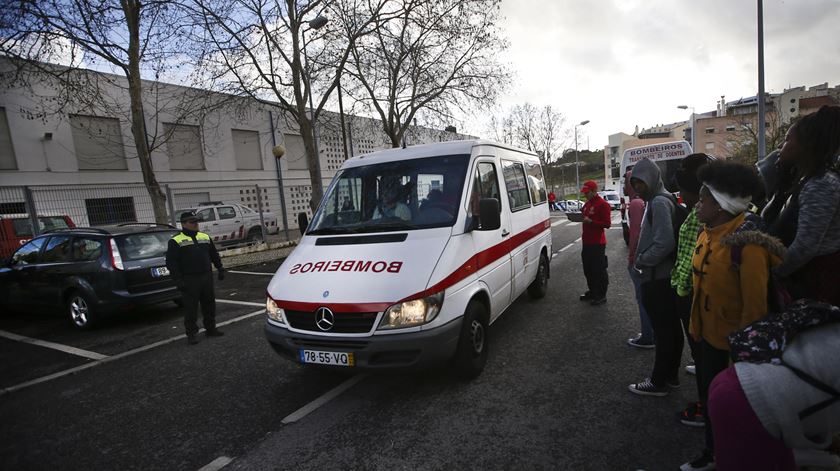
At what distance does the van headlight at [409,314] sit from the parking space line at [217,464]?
140 cm

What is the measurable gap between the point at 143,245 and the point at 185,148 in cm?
A: 1610

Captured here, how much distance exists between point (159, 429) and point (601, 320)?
502cm

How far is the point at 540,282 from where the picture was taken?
21.9 feet

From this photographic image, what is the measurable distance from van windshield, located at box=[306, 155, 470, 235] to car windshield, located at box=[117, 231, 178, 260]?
3893 mm

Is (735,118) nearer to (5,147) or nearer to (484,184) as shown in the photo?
(484,184)

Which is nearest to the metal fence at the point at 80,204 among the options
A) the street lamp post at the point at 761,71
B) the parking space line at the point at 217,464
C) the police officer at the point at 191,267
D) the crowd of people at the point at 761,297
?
the police officer at the point at 191,267

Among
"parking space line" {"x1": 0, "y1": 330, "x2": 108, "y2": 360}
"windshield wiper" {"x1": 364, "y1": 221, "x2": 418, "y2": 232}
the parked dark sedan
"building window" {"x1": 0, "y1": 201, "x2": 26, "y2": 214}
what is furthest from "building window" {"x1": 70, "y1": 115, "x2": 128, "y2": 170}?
"windshield wiper" {"x1": 364, "y1": 221, "x2": 418, "y2": 232}

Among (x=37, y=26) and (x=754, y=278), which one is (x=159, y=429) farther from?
(x=37, y=26)

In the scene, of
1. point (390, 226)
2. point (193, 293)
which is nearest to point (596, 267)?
point (390, 226)

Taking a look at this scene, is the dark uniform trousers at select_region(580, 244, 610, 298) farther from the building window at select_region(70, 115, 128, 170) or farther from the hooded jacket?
the building window at select_region(70, 115, 128, 170)

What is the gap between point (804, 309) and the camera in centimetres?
145

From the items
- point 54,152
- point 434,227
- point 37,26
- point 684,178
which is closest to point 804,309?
point 684,178

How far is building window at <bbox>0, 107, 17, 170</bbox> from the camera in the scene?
1553cm

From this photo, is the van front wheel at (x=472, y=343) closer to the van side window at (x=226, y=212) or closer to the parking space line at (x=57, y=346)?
the parking space line at (x=57, y=346)
